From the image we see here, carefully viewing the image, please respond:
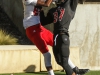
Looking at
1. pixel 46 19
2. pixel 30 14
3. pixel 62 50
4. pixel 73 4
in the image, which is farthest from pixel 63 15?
pixel 30 14

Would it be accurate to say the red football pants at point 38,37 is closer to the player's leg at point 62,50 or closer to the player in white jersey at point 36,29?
the player in white jersey at point 36,29

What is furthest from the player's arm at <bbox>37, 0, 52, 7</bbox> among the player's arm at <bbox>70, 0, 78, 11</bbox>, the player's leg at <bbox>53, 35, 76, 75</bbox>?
the player's leg at <bbox>53, 35, 76, 75</bbox>

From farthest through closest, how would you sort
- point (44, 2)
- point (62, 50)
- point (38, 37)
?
point (38, 37) → point (44, 2) → point (62, 50)

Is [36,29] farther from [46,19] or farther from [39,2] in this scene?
[39,2]

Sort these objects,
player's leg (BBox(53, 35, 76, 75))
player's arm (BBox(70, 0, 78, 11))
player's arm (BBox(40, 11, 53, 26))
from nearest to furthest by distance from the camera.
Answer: player's leg (BBox(53, 35, 76, 75)) → player's arm (BBox(70, 0, 78, 11)) → player's arm (BBox(40, 11, 53, 26))

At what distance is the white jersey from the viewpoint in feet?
21.4

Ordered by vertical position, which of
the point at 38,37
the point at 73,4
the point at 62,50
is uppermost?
the point at 73,4

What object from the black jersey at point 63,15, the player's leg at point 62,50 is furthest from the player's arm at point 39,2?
the player's leg at point 62,50

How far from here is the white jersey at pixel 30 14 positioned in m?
6.53

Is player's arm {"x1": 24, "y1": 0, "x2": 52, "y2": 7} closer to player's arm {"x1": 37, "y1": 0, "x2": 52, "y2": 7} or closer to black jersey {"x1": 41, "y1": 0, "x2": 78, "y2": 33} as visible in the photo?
player's arm {"x1": 37, "y1": 0, "x2": 52, "y2": 7}

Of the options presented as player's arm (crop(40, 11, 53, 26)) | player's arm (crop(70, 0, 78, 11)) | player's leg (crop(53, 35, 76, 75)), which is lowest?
player's leg (crop(53, 35, 76, 75))

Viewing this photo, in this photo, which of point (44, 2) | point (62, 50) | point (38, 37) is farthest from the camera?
point (38, 37)

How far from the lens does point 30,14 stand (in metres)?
6.61

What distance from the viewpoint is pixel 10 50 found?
764cm
